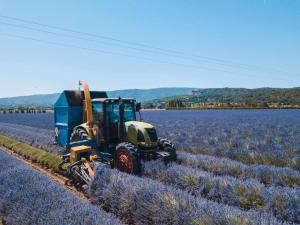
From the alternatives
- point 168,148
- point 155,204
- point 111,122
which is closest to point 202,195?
point 155,204

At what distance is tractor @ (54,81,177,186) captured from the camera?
927cm

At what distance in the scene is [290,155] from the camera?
11703mm

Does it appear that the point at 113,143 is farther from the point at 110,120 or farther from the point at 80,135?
the point at 80,135

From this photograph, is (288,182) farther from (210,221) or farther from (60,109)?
(60,109)

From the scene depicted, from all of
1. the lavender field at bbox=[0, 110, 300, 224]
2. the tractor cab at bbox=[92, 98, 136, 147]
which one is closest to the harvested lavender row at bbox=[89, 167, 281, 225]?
the lavender field at bbox=[0, 110, 300, 224]

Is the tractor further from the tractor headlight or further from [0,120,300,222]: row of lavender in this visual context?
[0,120,300,222]: row of lavender

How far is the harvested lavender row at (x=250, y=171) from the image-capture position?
843 cm

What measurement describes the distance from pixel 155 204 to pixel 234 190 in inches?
77.3

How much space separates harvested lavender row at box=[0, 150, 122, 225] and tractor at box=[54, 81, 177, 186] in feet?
5.83

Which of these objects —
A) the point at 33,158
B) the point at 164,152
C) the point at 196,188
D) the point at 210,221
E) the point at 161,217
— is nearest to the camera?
the point at 210,221

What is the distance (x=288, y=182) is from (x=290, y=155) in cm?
362

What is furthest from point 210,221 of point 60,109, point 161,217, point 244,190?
point 60,109

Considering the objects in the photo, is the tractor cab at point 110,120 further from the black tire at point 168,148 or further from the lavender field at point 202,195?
the lavender field at point 202,195

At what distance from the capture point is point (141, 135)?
32.5 ft
